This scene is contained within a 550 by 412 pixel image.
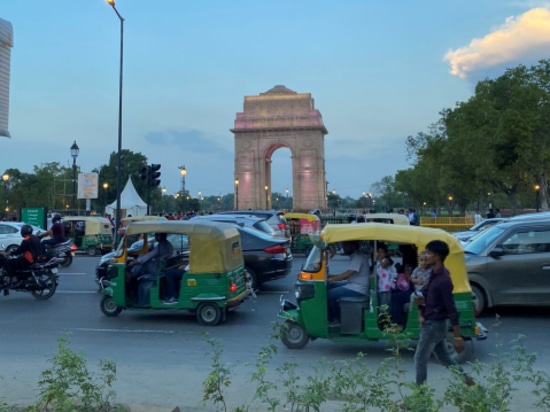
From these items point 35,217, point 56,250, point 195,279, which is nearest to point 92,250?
point 35,217

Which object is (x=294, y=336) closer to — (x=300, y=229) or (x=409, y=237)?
(x=409, y=237)

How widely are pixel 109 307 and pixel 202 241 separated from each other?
2469mm

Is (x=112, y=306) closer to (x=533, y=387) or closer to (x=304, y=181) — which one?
(x=533, y=387)

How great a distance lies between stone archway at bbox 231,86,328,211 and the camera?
77250 millimetres

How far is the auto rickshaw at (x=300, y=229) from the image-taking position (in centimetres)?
2156

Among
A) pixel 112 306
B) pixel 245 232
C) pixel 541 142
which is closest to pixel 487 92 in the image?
pixel 541 142

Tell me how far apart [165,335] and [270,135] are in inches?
2748

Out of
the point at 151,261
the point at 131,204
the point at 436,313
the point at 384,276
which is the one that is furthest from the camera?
the point at 131,204

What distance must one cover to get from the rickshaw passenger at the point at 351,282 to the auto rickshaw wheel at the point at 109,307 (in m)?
4.73

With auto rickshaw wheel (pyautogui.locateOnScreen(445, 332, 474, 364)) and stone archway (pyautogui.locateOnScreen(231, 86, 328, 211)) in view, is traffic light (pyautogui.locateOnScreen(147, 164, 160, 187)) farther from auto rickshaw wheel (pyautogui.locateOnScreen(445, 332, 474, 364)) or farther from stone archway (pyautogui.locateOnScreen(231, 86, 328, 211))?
stone archway (pyautogui.locateOnScreen(231, 86, 328, 211))

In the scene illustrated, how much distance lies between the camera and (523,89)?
34094 mm

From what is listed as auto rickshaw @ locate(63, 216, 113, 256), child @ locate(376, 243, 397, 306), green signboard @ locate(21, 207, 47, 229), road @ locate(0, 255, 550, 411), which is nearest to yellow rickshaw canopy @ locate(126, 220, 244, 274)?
road @ locate(0, 255, 550, 411)

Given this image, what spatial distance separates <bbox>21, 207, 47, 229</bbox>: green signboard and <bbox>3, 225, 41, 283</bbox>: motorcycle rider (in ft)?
56.4

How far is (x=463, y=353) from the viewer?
7.21 m
